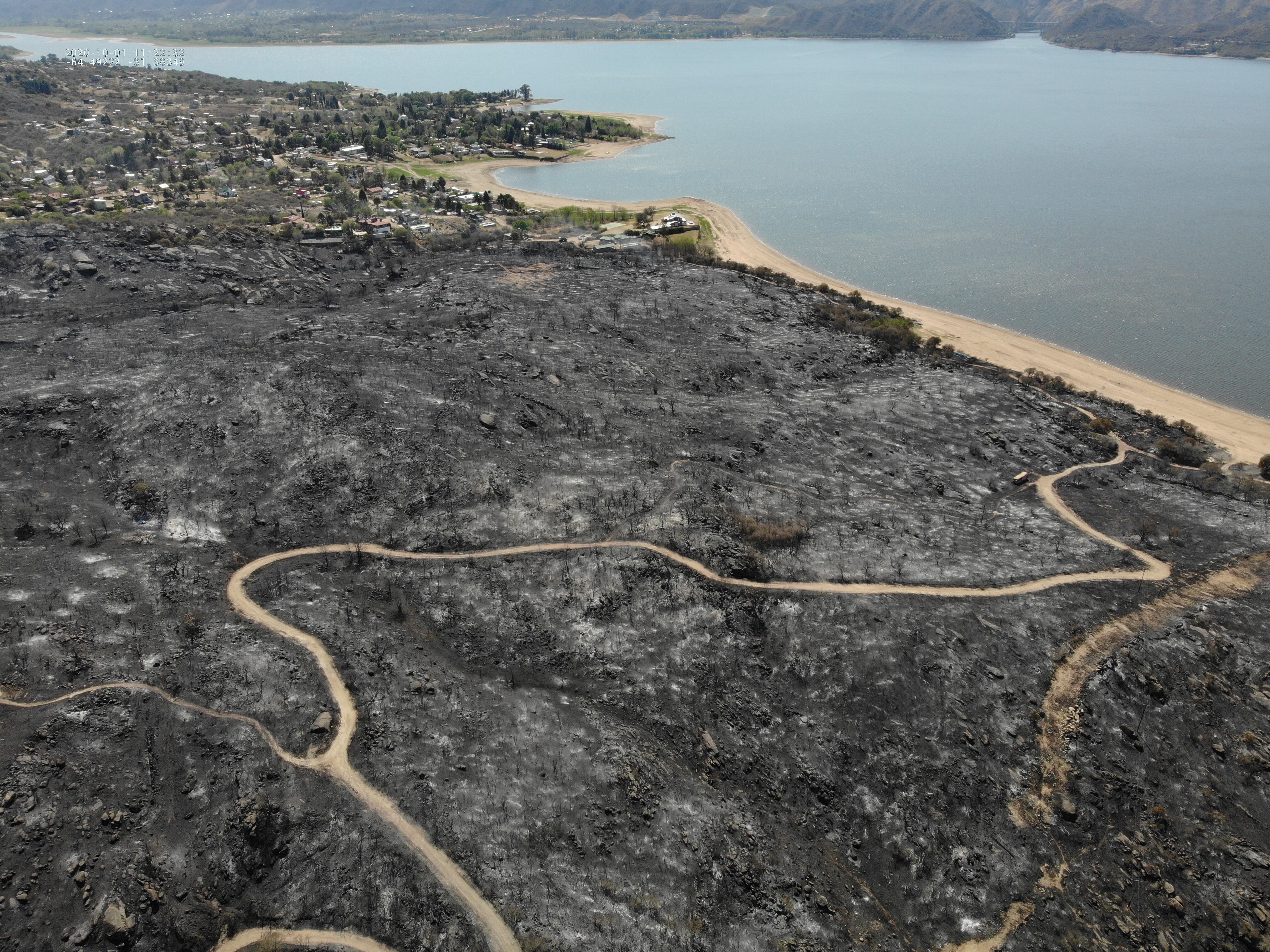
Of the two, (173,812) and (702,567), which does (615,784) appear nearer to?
(702,567)

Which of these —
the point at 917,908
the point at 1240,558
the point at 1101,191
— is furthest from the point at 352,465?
the point at 1101,191

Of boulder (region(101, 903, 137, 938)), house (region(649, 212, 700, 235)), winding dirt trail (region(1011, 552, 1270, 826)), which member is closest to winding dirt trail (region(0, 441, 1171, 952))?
winding dirt trail (region(1011, 552, 1270, 826))

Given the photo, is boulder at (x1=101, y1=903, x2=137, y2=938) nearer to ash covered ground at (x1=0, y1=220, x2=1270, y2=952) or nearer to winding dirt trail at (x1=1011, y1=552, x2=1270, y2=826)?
ash covered ground at (x1=0, y1=220, x2=1270, y2=952)

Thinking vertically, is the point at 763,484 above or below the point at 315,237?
below

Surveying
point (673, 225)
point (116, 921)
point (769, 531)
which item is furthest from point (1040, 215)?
point (116, 921)

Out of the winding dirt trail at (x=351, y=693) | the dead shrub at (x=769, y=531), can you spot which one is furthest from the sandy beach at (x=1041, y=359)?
the dead shrub at (x=769, y=531)

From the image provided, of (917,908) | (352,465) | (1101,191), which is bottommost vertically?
(917,908)

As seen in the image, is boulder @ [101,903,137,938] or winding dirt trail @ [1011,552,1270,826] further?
winding dirt trail @ [1011,552,1270,826]
